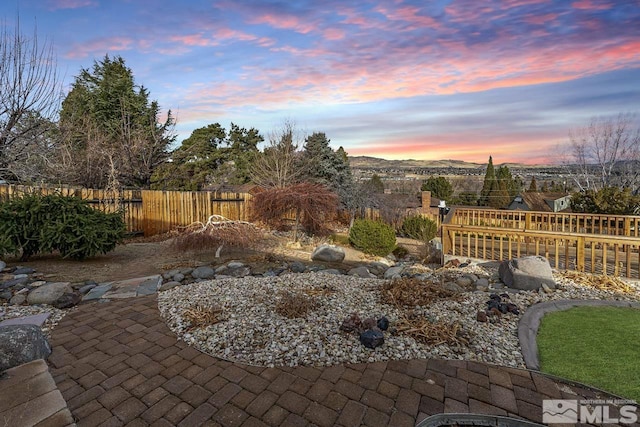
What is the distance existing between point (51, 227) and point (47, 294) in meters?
2.04

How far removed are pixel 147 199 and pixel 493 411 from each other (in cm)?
1039

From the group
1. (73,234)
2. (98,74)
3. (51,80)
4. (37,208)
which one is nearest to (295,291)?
(73,234)

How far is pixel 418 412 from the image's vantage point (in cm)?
193

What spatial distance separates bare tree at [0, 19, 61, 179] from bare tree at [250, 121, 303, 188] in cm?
954

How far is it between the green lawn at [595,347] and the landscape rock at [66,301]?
5080mm

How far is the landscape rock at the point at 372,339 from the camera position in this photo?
2697mm

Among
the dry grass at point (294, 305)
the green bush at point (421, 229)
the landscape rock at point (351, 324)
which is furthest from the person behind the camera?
the green bush at point (421, 229)

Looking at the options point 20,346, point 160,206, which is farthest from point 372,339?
point 160,206

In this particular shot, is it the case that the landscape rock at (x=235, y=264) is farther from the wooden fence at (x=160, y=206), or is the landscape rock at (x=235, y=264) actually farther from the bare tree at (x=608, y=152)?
the bare tree at (x=608, y=152)

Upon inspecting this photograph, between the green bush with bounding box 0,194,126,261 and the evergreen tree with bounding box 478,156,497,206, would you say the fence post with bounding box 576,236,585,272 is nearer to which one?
the green bush with bounding box 0,194,126,261

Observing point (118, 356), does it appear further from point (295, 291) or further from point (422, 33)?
point (422, 33)

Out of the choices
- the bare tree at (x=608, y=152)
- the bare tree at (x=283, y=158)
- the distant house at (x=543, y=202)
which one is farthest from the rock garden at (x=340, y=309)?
the distant house at (x=543, y=202)

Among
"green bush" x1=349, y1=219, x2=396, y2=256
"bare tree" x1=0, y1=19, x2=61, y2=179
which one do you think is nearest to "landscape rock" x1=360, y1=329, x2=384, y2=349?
"green bush" x1=349, y1=219, x2=396, y2=256

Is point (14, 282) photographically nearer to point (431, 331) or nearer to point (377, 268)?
point (431, 331)
